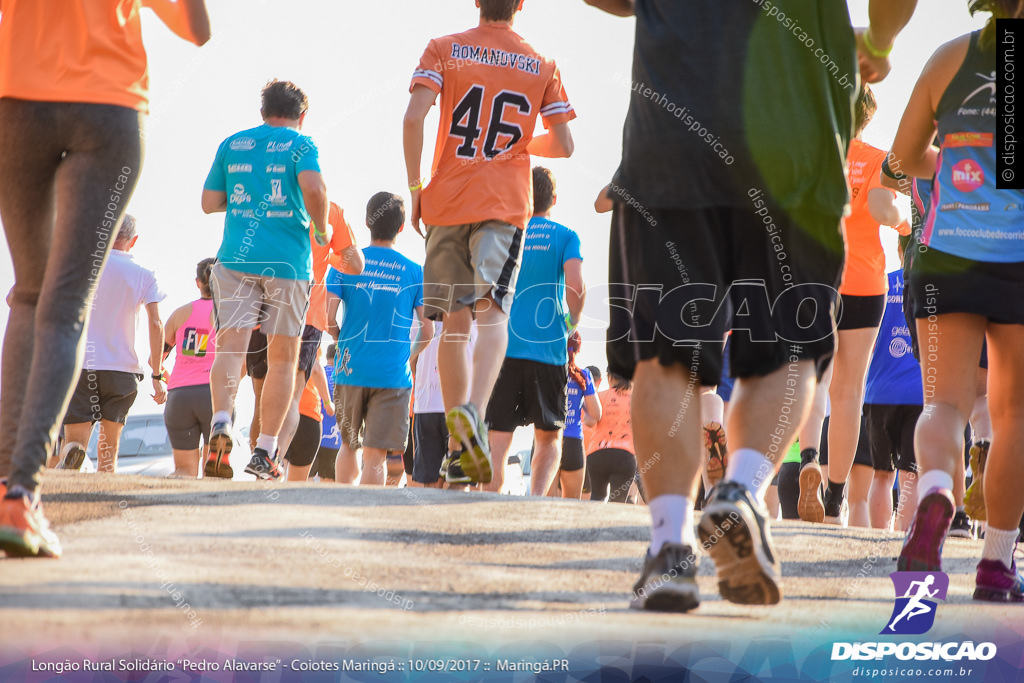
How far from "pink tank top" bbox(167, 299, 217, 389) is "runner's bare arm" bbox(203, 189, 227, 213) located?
1990mm

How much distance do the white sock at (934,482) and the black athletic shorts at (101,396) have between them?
17.7 ft

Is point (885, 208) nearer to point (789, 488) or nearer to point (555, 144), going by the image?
point (555, 144)

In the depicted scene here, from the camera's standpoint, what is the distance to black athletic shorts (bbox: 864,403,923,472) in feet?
19.6

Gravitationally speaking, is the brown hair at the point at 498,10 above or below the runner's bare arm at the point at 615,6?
above

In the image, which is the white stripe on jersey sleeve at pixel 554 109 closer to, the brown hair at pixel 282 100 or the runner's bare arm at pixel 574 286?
the runner's bare arm at pixel 574 286

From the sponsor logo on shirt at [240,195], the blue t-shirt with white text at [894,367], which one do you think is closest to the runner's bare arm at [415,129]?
the sponsor logo on shirt at [240,195]

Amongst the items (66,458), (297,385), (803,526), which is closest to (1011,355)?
(803,526)

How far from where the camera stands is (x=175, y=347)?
7355 millimetres

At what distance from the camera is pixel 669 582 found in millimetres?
2145

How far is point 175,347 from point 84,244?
5.12 m

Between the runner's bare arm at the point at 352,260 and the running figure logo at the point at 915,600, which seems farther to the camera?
the runner's bare arm at the point at 352,260

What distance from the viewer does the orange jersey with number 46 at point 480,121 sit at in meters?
4.65

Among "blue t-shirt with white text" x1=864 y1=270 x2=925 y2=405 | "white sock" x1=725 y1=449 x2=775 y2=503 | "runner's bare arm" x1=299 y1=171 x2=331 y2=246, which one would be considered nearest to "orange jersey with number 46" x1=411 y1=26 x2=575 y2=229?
"runner's bare arm" x1=299 y1=171 x2=331 y2=246

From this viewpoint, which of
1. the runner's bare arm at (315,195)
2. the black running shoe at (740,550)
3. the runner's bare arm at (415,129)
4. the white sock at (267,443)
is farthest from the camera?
the white sock at (267,443)
